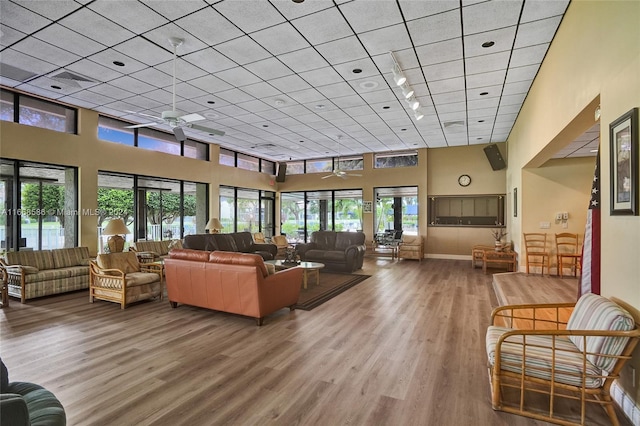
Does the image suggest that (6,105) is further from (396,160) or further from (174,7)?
(396,160)

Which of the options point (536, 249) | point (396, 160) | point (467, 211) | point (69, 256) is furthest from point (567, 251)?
point (69, 256)

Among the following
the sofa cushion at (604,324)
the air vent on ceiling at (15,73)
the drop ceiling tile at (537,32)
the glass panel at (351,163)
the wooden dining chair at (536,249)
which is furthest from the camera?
the glass panel at (351,163)

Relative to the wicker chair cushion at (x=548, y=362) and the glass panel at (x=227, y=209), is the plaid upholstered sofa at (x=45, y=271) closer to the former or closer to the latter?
the glass panel at (x=227, y=209)

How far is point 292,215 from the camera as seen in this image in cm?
1308

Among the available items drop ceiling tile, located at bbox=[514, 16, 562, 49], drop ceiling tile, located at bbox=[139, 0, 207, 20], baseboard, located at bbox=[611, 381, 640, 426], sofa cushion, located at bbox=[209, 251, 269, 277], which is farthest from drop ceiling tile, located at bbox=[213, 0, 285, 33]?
baseboard, located at bbox=[611, 381, 640, 426]

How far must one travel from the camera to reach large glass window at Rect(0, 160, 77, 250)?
18.9ft

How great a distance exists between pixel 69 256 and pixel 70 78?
10.6 ft

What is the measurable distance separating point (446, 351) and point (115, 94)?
6693 millimetres

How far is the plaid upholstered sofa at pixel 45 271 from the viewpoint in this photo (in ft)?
17.1

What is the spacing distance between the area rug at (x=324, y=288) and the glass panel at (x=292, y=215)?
5.23 metres

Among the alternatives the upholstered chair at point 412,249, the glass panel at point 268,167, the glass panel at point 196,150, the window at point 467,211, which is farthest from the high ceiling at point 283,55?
the glass panel at point 268,167

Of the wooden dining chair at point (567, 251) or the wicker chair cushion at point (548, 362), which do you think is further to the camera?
the wooden dining chair at point (567, 251)

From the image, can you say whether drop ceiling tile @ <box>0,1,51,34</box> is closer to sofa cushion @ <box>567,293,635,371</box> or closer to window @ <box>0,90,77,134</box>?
window @ <box>0,90,77,134</box>

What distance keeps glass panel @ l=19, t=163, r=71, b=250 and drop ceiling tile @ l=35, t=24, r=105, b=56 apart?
10.0ft
